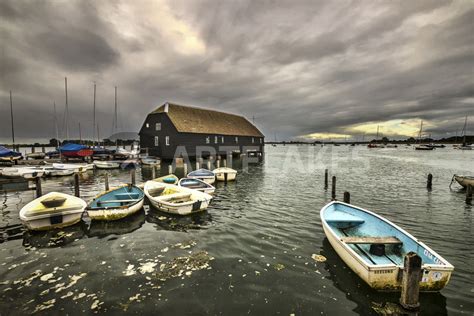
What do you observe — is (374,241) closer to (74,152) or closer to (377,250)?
(377,250)

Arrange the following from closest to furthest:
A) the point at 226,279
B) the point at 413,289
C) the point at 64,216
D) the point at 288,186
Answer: the point at 413,289 < the point at 226,279 < the point at 64,216 < the point at 288,186

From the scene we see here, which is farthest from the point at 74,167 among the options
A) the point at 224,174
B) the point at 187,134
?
the point at 224,174

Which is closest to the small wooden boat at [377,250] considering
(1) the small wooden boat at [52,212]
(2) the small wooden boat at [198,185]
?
(2) the small wooden boat at [198,185]

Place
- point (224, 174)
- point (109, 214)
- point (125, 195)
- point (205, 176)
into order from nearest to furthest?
point (109, 214), point (125, 195), point (205, 176), point (224, 174)

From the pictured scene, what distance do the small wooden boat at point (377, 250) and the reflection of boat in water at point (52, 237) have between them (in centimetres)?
986

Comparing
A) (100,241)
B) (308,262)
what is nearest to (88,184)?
(100,241)

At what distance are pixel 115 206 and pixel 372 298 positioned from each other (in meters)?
10.7

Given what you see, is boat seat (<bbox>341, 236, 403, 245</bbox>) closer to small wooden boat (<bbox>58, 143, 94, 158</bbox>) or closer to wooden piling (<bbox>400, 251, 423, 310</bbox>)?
wooden piling (<bbox>400, 251, 423, 310</bbox>)

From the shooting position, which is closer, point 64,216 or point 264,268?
point 264,268

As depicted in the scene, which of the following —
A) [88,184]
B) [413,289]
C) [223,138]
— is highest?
[223,138]

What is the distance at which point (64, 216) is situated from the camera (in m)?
9.13

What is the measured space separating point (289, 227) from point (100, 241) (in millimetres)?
7833

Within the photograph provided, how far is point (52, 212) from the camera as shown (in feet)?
28.9

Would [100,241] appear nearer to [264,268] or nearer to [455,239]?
[264,268]
